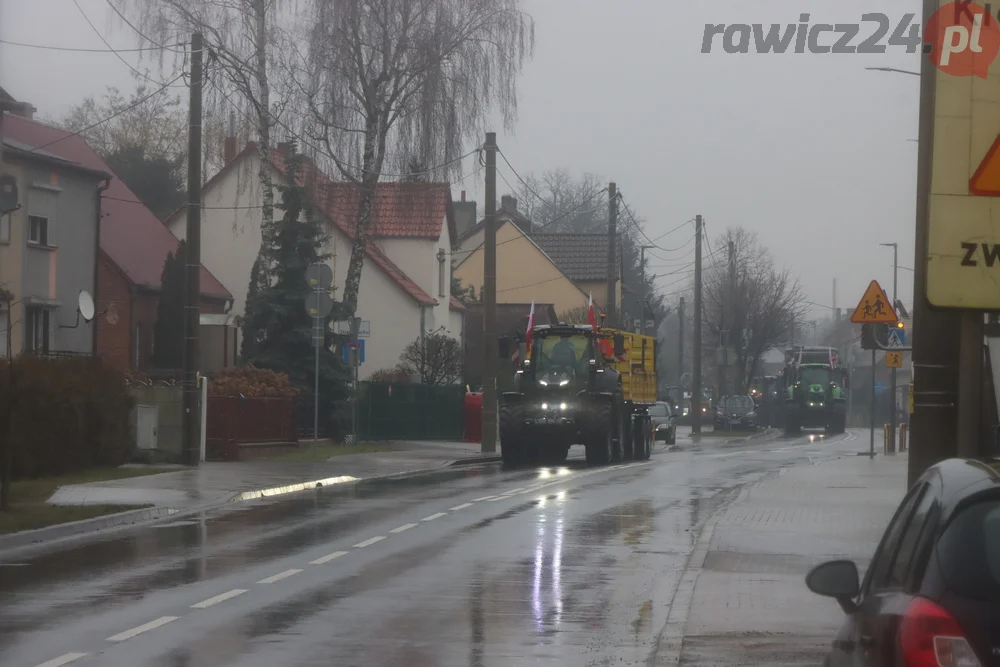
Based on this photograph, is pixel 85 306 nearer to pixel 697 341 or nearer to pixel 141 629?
pixel 141 629

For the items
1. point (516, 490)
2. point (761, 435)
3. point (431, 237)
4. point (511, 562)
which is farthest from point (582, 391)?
point (761, 435)

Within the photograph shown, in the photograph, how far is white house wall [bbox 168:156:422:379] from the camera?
54.1m

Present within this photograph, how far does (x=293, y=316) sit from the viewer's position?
36469 millimetres

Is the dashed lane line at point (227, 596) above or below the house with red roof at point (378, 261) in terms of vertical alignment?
below

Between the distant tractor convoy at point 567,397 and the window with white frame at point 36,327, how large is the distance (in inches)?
435

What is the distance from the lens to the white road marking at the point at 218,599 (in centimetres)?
1125

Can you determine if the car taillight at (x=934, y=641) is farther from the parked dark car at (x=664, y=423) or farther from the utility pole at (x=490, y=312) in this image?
the parked dark car at (x=664, y=423)

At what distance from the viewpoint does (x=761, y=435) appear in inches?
2504

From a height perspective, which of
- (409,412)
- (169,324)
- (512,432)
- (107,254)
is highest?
(107,254)

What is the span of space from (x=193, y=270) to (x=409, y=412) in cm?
1670

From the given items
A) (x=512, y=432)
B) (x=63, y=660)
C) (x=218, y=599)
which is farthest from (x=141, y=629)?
(x=512, y=432)

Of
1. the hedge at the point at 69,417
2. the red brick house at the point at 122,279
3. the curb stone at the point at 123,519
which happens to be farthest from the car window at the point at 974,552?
the red brick house at the point at 122,279

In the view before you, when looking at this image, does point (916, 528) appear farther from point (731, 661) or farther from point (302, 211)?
point (302, 211)

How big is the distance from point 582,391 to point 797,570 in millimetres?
18177
